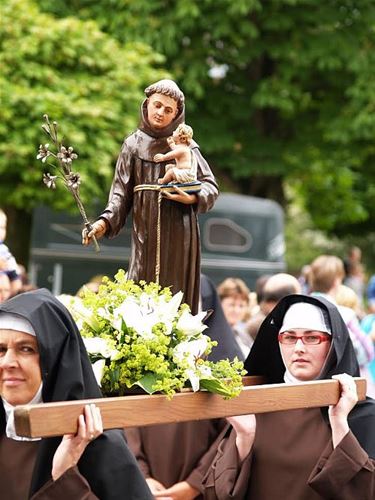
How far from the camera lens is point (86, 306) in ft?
16.3

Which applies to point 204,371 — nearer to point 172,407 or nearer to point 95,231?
point 172,407

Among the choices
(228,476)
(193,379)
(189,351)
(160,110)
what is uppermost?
(160,110)

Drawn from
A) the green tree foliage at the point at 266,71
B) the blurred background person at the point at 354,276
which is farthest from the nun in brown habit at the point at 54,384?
the blurred background person at the point at 354,276

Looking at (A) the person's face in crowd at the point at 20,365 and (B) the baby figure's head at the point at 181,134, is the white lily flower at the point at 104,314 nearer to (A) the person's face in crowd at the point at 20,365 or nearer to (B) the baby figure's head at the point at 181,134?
(A) the person's face in crowd at the point at 20,365

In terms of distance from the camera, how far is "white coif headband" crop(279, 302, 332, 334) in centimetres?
552

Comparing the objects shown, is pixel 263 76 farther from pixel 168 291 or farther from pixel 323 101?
pixel 168 291

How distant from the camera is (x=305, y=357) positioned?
549 cm

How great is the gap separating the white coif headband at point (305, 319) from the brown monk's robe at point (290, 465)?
39 centimetres

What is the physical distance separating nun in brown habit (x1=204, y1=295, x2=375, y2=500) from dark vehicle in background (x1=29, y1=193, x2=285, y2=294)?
11617 mm

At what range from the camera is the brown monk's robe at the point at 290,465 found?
5.28m

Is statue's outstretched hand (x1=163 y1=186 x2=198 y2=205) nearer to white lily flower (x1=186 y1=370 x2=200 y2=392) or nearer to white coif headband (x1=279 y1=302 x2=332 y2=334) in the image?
white coif headband (x1=279 y1=302 x2=332 y2=334)

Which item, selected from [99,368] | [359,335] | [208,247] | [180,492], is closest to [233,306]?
[359,335]

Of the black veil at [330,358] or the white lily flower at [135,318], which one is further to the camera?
the black veil at [330,358]

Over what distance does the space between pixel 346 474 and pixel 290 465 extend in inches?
13.2
